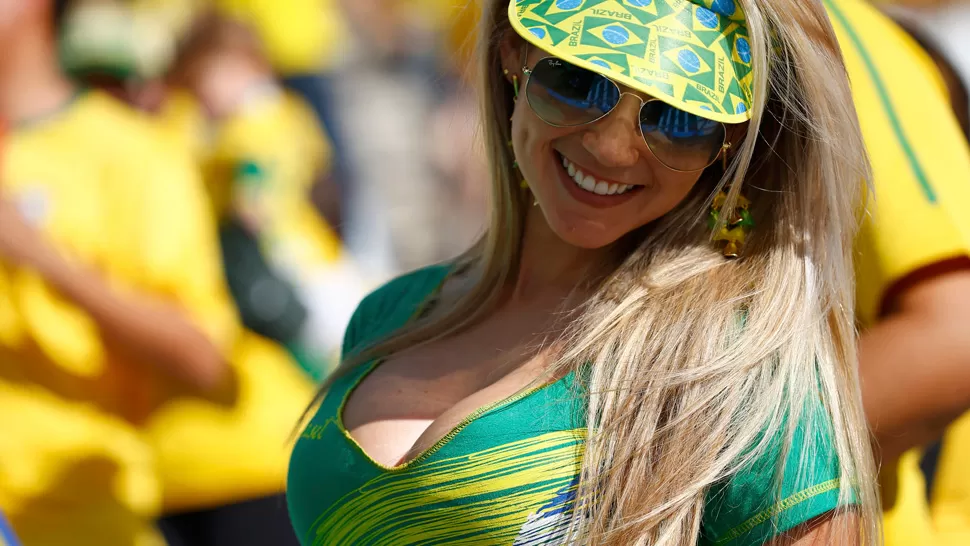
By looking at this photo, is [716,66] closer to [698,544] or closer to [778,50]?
[778,50]

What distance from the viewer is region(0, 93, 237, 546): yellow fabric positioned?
263cm

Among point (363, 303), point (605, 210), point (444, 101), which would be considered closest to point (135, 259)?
point (363, 303)

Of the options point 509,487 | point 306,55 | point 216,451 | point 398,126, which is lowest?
point 509,487

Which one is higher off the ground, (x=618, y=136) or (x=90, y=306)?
(x=90, y=306)

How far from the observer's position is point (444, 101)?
260 inches

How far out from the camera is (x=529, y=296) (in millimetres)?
1677

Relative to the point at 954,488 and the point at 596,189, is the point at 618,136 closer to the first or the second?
the point at 596,189

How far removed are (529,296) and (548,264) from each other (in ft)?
0.19

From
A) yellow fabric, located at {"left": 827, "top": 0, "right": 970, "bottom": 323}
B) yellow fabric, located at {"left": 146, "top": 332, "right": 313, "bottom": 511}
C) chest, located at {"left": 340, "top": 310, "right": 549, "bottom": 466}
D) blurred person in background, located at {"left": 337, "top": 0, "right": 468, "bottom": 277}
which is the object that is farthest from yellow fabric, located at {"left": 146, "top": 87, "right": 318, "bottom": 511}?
blurred person in background, located at {"left": 337, "top": 0, "right": 468, "bottom": 277}

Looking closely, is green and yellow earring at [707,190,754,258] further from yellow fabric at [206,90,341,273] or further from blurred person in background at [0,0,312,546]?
yellow fabric at [206,90,341,273]

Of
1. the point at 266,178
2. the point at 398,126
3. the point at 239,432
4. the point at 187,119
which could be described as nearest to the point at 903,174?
the point at 239,432

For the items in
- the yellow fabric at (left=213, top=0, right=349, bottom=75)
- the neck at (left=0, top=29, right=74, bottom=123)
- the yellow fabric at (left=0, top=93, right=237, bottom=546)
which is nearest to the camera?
the yellow fabric at (left=0, top=93, right=237, bottom=546)

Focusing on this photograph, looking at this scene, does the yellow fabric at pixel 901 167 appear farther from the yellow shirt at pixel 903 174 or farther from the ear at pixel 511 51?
the ear at pixel 511 51

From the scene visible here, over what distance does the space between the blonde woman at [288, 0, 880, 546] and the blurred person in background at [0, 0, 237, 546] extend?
51.1 inches
